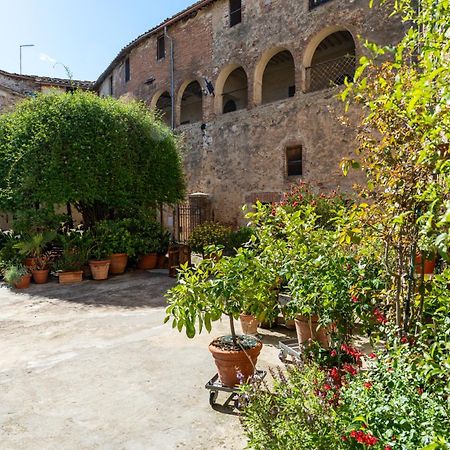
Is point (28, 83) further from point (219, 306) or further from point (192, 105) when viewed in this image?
point (219, 306)

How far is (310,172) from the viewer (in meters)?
11.9

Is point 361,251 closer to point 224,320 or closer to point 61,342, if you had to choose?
point 224,320

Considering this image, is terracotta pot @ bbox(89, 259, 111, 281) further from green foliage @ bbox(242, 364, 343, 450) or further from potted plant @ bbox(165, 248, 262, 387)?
green foliage @ bbox(242, 364, 343, 450)

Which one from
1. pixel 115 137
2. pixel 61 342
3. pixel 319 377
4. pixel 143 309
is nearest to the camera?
pixel 319 377

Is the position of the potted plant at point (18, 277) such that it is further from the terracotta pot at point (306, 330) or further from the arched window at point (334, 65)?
the arched window at point (334, 65)

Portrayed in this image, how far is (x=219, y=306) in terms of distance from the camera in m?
3.04

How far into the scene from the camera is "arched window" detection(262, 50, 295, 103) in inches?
635

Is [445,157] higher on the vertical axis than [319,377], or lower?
higher

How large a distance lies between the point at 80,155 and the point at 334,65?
974 centimetres

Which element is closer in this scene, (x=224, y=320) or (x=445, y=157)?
(x=445, y=157)

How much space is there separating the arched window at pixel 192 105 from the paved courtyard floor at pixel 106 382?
15.0m

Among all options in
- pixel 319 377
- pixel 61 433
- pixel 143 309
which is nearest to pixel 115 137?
pixel 143 309

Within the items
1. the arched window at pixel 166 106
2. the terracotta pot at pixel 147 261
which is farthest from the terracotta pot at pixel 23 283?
the arched window at pixel 166 106

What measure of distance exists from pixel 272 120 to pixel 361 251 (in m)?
10.7
